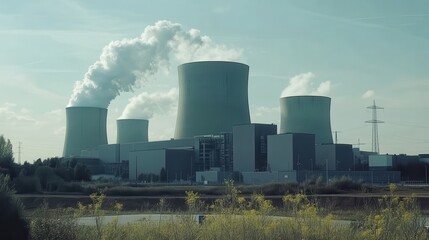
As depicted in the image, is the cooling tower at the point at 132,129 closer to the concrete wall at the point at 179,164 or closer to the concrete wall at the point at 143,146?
the concrete wall at the point at 143,146

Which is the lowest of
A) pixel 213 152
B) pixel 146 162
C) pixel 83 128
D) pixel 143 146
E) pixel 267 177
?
pixel 267 177

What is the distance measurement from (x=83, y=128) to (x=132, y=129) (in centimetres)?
1259

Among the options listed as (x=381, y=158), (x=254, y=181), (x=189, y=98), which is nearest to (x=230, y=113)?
(x=189, y=98)

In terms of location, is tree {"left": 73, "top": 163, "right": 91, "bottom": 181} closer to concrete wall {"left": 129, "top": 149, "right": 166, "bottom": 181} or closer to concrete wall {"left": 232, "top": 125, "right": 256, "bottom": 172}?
concrete wall {"left": 129, "top": 149, "right": 166, "bottom": 181}

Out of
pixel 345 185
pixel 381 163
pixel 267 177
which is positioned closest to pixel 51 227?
pixel 345 185

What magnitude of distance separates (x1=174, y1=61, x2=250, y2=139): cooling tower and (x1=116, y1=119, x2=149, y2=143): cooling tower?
14585 mm

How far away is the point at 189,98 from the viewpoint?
46.5m

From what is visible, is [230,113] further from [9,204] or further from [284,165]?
[9,204]

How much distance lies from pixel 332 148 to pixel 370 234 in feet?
167

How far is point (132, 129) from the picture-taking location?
6412 cm

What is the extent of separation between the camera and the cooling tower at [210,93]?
4581 centimetres

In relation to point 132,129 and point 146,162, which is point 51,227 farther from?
point 132,129

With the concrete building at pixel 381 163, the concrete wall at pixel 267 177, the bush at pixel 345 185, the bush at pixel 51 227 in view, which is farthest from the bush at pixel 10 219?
the concrete building at pixel 381 163

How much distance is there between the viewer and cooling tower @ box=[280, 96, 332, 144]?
51031 mm
